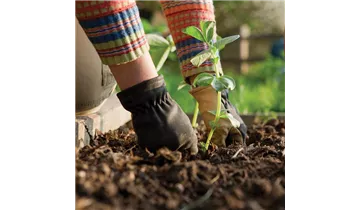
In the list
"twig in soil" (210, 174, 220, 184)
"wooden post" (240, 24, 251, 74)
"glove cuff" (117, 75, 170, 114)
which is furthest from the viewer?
"wooden post" (240, 24, 251, 74)

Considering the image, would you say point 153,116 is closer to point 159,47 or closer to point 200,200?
point 200,200

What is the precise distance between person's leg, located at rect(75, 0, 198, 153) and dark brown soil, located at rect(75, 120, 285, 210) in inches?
2.0

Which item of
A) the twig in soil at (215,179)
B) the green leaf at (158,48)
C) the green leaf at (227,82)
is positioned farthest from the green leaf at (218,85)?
the green leaf at (158,48)

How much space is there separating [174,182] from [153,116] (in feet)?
0.64

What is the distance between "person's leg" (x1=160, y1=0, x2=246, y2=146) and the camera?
1.12 meters

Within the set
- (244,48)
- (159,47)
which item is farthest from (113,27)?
(244,48)

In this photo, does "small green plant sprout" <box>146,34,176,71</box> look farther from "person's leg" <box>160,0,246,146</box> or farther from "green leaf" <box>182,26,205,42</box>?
"green leaf" <box>182,26,205,42</box>

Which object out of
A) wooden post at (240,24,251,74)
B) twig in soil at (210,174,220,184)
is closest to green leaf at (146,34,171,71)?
twig in soil at (210,174,220,184)

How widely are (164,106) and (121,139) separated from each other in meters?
0.27

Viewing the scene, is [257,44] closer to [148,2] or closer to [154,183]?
[148,2]

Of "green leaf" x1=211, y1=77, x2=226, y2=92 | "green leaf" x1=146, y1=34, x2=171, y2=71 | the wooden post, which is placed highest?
"green leaf" x1=211, y1=77, x2=226, y2=92

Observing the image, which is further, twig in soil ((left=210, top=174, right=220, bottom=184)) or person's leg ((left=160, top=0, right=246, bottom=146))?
person's leg ((left=160, top=0, right=246, bottom=146))

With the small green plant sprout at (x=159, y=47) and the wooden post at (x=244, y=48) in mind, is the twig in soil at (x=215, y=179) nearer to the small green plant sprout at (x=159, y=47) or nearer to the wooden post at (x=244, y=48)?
the small green plant sprout at (x=159, y=47)

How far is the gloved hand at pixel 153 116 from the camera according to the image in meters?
0.89
